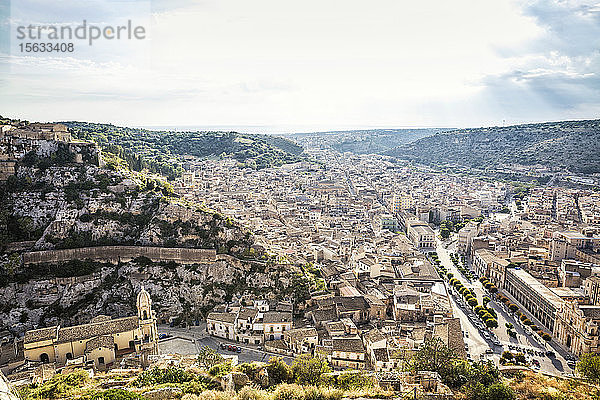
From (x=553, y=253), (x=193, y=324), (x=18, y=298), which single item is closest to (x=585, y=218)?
(x=553, y=253)

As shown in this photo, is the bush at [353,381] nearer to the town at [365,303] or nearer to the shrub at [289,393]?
the town at [365,303]

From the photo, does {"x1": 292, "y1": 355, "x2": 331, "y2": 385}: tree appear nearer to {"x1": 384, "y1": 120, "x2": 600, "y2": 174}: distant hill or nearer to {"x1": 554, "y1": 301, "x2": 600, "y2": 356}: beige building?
{"x1": 554, "y1": 301, "x2": 600, "y2": 356}: beige building

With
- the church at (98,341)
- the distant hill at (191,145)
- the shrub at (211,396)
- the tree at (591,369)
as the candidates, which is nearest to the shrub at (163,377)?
the shrub at (211,396)

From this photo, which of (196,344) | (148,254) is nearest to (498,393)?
(196,344)

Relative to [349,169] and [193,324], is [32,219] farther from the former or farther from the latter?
[349,169]

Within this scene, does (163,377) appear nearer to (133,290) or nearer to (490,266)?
(133,290)

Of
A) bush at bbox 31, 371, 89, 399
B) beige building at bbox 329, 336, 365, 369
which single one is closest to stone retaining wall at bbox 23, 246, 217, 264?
beige building at bbox 329, 336, 365, 369
